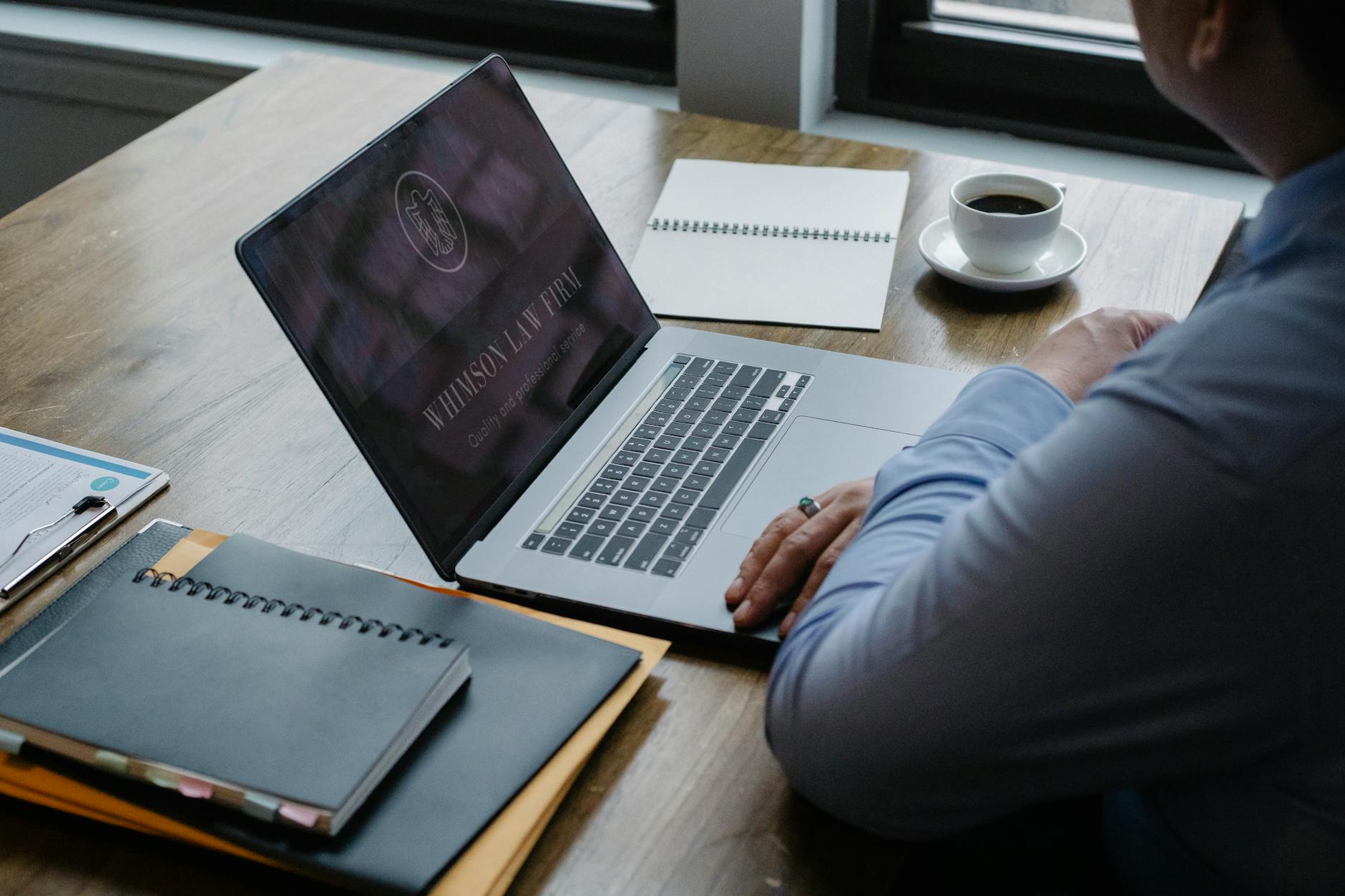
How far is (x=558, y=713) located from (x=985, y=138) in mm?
1345

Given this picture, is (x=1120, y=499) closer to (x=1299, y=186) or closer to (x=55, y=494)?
(x=1299, y=186)

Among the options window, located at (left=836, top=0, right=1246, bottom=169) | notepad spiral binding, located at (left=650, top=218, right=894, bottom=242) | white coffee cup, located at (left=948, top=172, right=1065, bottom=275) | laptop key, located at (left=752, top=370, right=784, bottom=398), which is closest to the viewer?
laptop key, located at (left=752, top=370, right=784, bottom=398)

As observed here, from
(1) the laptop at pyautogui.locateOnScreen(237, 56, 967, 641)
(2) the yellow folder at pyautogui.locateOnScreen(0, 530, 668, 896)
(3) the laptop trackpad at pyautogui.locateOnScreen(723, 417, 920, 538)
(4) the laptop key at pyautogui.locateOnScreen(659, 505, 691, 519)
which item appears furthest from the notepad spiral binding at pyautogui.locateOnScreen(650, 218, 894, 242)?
(2) the yellow folder at pyautogui.locateOnScreen(0, 530, 668, 896)

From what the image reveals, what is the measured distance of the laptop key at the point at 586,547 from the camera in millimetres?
817

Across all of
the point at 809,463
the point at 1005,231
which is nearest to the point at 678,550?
the point at 809,463

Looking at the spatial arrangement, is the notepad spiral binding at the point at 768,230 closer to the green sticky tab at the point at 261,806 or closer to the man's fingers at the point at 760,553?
the man's fingers at the point at 760,553

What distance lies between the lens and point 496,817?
0.63 meters

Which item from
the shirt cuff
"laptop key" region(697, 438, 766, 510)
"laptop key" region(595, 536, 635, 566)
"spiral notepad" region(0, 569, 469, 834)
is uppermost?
the shirt cuff

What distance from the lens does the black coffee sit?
1.15 meters

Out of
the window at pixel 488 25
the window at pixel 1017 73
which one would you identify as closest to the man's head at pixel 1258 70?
the window at pixel 1017 73

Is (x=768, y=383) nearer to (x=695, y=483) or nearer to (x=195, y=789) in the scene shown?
(x=695, y=483)

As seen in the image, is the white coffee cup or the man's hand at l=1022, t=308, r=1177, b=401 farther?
the white coffee cup

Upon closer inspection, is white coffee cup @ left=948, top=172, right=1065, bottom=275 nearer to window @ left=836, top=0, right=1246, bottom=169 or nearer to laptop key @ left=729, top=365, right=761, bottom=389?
laptop key @ left=729, top=365, right=761, bottom=389

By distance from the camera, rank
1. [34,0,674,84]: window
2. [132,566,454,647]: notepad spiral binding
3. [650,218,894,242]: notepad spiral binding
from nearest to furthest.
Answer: [132,566,454,647]: notepad spiral binding < [650,218,894,242]: notepad spiral binding < [34,0,674,84]: window
